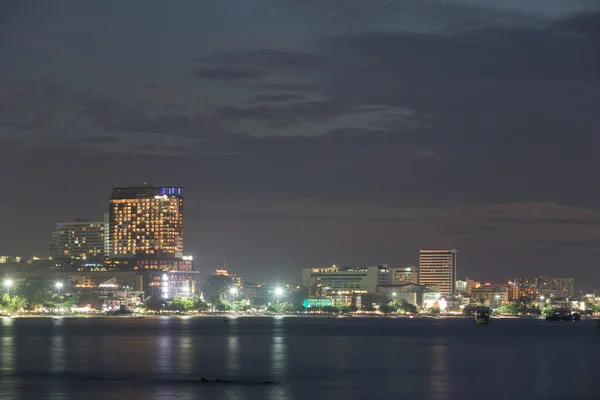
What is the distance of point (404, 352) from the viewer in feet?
496

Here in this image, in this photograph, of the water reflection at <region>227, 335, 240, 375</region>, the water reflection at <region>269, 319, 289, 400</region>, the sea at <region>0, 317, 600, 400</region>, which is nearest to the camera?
the water reflection at <region>269, 319, 289, 400</region>

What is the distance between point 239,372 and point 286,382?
12.4 meters

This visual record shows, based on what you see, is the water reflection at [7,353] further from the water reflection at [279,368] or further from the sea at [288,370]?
the water reflection at [279,368]

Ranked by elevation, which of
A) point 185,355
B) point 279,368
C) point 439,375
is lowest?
point 185,355

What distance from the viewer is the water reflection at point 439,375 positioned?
91.7 meters

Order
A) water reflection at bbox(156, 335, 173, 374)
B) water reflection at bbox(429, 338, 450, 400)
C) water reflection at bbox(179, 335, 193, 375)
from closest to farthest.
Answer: water reflection at bbox(429, 338, 450, 400)
water reflection at bbox(179, 335, 193, 375)
water reflection at bbox(156, 335, 173, 374)

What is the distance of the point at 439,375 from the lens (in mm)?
110562

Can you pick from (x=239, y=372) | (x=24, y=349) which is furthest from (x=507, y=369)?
(x=24, y=349)

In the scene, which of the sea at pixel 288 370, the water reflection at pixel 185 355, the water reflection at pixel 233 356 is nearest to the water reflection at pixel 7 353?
the sea at pixel 288 370

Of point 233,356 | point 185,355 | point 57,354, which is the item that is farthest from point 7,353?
point 233,356

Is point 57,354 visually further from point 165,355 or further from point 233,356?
point 233,356

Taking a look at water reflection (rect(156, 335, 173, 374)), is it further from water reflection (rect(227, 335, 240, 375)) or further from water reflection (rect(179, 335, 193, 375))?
water reflection (rect(227, 335, 240, 375))

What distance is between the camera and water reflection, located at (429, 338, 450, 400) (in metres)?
91.7

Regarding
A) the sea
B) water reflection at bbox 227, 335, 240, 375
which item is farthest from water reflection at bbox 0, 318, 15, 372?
water reflection at bbox 227, 335, 240, 375
